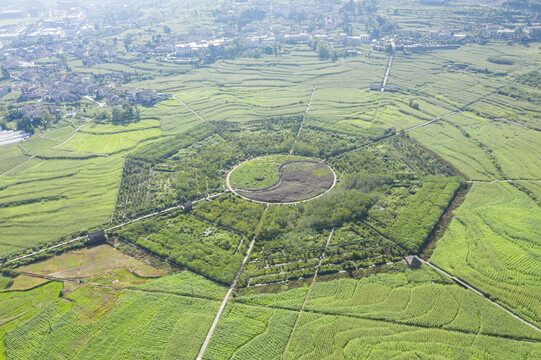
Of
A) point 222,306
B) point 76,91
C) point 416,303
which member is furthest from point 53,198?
point 76,91

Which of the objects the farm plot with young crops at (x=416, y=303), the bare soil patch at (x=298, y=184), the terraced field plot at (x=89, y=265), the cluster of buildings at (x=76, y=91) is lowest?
the terraced field plot at (x=89, y=265)

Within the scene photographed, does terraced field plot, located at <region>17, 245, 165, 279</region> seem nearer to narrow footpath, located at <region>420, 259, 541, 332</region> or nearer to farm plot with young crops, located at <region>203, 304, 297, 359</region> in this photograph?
farm plot with young crops, located at <region>203, 304, 297, 359</region>

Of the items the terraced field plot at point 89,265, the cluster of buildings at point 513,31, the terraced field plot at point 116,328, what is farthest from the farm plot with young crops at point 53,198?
the cluster of buildings at point 513,31

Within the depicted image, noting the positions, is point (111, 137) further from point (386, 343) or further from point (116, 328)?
point (386, 343)

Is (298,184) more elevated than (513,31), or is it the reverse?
(513,31)

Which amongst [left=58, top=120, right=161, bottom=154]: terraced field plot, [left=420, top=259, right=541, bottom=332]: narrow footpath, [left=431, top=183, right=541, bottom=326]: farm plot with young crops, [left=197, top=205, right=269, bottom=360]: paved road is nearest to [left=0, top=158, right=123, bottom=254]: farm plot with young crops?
[left=58, top=120, right=161, bottom=154]: terraced field plot

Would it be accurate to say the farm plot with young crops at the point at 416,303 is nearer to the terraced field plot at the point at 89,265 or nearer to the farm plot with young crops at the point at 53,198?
the terraced field plot at the point at 89,265

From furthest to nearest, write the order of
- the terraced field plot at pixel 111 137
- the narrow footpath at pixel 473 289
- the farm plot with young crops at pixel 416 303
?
the terraced field plot at pixel 111 137 → the narrow footpath at pixel 473 289 → the farm plot with young crops at pixel 416 303

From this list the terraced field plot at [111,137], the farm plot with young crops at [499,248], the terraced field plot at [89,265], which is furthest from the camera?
the terraced field plot at [111,137]

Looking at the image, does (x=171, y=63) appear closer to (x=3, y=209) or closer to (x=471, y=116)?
(x=3, y=209)
